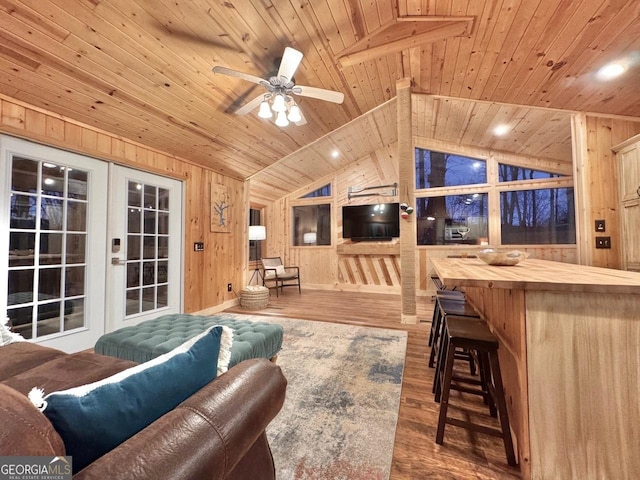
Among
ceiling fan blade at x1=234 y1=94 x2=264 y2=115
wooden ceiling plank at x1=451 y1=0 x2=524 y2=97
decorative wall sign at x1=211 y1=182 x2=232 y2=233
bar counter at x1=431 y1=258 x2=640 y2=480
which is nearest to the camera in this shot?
bar counter at x1=431 y1=258 x2=640 y2=480

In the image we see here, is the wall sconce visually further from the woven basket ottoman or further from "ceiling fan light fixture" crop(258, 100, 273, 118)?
the woven basket ottoman

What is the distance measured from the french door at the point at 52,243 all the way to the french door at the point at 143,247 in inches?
4.9

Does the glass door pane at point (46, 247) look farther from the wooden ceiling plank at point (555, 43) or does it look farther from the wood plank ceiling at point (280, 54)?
the wooden ceiling plank at point (555, 43)

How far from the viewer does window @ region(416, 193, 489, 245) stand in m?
5.07

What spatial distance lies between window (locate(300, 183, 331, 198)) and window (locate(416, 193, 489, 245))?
2060mm

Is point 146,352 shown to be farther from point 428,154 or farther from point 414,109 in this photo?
point 428,154

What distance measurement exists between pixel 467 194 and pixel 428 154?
1.14 m

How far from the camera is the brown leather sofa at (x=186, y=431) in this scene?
1.41ft

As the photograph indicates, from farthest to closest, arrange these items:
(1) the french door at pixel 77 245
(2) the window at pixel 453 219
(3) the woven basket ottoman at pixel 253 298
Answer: (2) the window at pixel 453 219, (3) the woven basket ottoman at pixel 253 298, (1) the french door at pixel 77 245

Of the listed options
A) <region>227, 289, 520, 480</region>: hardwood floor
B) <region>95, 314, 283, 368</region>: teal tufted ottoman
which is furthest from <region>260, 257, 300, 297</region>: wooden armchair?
<region>95, 314, 283, 368</region>: teal tufted ottoman

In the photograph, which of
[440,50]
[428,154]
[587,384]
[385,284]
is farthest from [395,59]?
[385,284]

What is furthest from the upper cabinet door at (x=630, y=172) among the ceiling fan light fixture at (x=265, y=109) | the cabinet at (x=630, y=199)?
the ceiling fan light fixture at (x=265, y=109)

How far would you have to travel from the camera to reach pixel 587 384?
111 cm

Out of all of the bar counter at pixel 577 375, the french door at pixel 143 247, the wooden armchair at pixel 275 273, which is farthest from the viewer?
the wooden armchair at pixel 275 273
